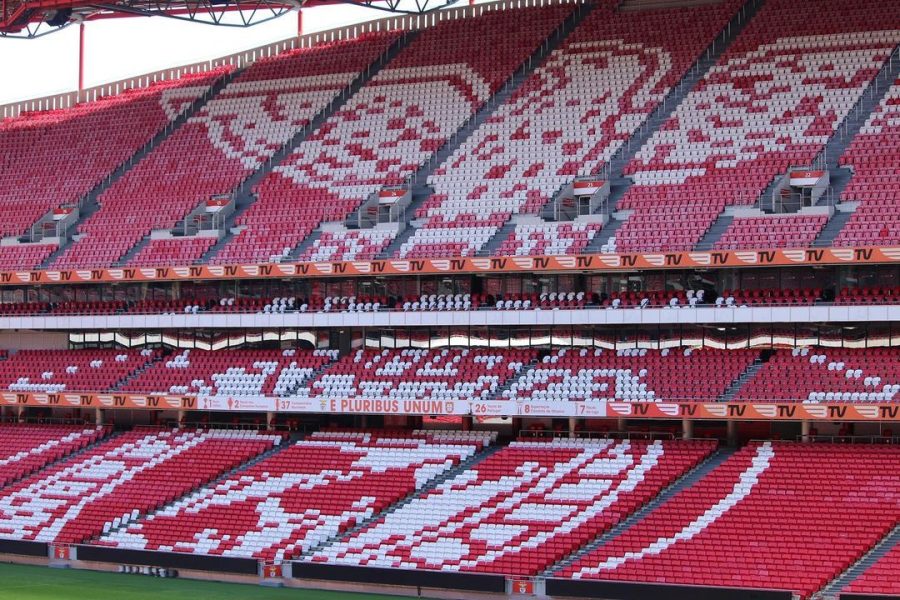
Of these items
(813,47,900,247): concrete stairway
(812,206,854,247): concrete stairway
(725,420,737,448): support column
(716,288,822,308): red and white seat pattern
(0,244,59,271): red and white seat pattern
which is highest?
(813,47,900,247): concrete stairway

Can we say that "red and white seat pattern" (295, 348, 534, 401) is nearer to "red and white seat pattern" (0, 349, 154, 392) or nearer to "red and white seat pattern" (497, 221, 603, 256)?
"red and white seat pattern" (497, 221, 603, 256)

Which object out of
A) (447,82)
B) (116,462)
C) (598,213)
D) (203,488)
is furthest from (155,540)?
(447,82)

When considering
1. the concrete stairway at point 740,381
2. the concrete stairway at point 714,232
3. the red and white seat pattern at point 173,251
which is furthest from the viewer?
the red and white seat pattern at point 173,251

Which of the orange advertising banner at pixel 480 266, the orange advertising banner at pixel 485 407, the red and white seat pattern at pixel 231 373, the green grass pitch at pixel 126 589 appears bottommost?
the green grass pitch at pixel 126 589

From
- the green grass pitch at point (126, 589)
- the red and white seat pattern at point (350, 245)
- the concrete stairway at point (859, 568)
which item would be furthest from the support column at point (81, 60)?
the concrete stairway at point (859, 568)

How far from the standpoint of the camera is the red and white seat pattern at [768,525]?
3800cm

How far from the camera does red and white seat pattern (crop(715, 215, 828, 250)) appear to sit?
47.5m

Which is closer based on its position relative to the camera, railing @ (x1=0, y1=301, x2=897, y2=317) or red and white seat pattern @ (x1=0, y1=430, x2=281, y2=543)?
railing @ (x1=0, y1=301, x2=897, y2=317)

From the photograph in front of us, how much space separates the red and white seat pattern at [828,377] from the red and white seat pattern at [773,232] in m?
3.42

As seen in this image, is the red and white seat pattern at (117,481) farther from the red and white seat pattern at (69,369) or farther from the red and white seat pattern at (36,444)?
the red and white seat pattern at (69,369)

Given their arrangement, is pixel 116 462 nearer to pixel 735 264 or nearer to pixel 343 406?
pixel 343 406

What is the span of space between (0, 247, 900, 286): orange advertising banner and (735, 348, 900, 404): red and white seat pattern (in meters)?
2.76

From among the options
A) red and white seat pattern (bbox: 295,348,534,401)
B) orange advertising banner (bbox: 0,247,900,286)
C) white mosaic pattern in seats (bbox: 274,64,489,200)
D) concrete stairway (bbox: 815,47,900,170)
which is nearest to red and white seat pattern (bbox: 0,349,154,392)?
orange advertising banner (bbox: 0,247,900,286)

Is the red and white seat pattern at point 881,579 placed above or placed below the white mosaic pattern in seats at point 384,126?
below
